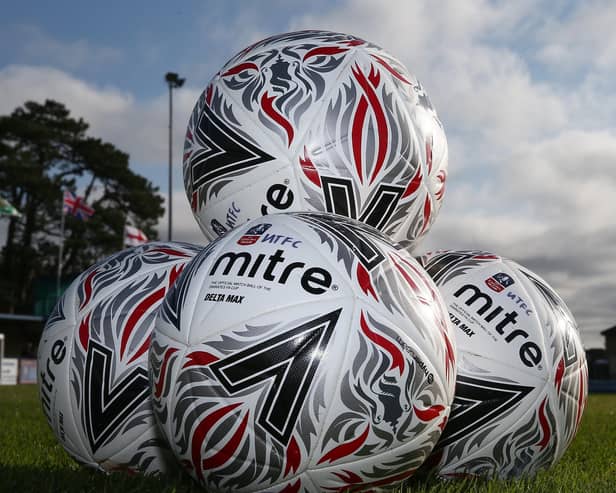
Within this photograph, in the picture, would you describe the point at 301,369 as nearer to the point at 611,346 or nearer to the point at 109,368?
the point at 109,368

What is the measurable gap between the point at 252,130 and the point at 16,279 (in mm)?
43361

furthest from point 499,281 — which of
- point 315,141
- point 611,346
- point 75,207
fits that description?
point 611,346

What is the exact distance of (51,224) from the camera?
145 feet

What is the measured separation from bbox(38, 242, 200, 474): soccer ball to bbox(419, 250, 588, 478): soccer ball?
1.64 m

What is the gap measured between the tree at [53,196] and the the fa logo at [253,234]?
1632 inches

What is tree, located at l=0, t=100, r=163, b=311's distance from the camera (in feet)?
141

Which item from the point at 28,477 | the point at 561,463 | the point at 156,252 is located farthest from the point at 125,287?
the point at 561,463

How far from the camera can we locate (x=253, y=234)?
341 cm

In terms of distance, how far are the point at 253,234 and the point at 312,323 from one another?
23.3 inches

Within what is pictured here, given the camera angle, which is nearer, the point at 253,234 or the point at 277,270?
the point at 277,270

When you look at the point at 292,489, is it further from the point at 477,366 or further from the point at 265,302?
the point at 477,366

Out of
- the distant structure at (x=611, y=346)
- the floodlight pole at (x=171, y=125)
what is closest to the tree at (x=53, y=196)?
the floodlight pole at (x=171, y=125)

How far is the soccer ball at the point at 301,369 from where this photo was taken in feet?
9.98

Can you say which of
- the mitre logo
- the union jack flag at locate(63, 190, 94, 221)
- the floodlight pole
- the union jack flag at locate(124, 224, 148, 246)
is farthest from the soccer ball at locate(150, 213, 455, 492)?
the floodlight pole
